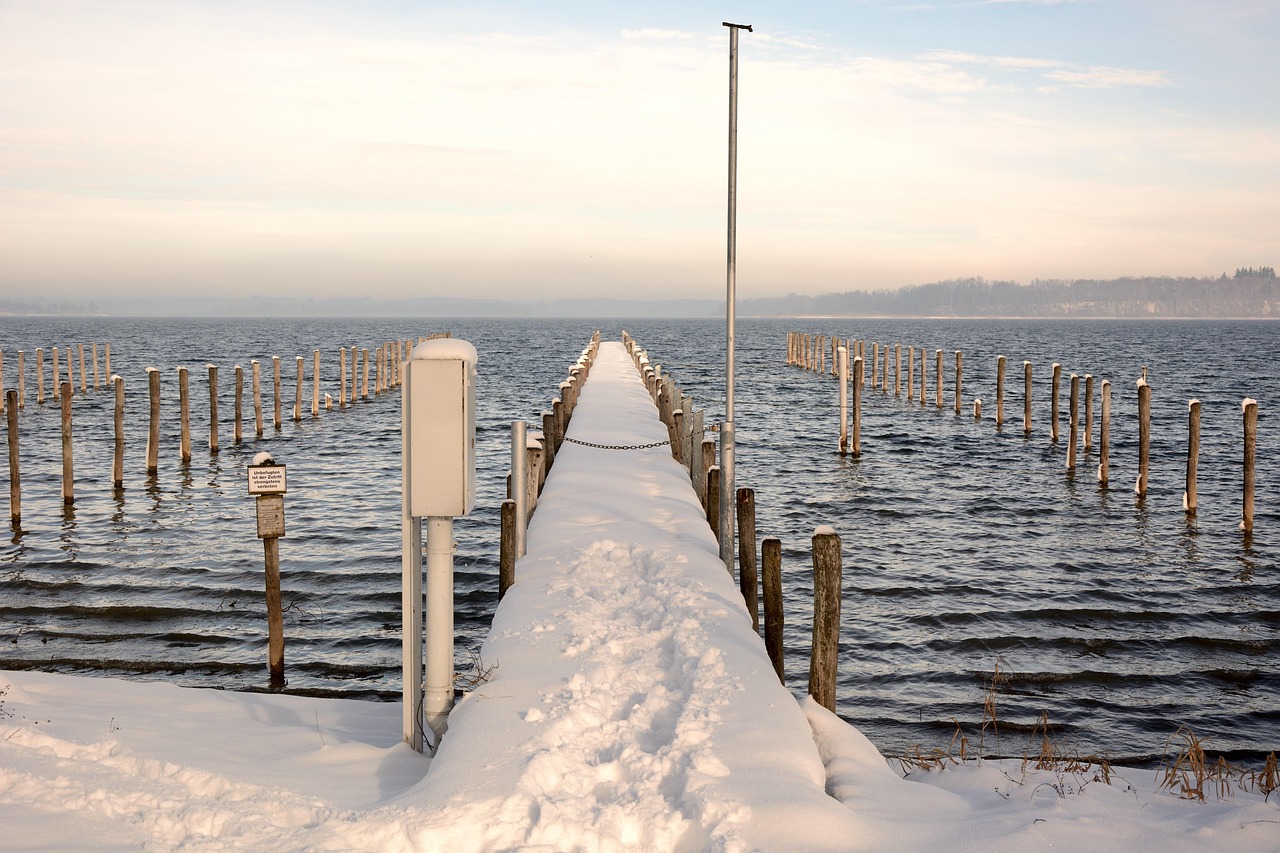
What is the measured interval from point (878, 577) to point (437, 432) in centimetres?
950

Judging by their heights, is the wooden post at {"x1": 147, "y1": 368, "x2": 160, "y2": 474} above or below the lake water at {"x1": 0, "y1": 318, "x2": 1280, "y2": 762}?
above

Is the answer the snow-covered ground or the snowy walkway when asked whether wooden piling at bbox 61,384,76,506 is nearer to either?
the snowy walkway

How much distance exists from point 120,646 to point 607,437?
8.80m

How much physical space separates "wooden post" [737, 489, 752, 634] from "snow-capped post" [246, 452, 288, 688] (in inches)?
151

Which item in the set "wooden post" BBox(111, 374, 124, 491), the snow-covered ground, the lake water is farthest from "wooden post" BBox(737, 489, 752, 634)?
"wooden post" BBox(111, 374, 124, 491)

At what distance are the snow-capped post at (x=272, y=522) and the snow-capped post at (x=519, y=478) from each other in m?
1.97

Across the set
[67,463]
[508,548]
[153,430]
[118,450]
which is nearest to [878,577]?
[508,548]

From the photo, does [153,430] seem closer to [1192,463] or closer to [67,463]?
[67,463]

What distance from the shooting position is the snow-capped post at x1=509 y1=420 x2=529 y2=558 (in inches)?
371

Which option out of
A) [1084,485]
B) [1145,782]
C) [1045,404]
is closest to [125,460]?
[1084,485]

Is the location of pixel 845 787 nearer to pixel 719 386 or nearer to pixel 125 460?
pixel 125 460

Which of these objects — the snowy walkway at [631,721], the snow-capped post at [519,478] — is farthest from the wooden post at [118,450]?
the snowy walkway at [631,721]

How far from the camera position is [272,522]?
8633mm

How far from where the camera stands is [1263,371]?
202 ft
